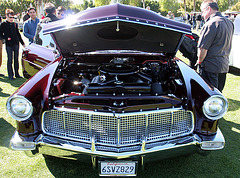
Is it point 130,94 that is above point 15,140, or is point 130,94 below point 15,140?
above

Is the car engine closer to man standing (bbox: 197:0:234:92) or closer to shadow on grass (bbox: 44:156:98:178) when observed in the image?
man standing (bbox: 197:0:234:92)

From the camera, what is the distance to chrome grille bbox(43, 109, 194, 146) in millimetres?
2209

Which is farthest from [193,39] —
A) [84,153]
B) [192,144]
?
[84,153]

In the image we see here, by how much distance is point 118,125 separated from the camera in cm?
216

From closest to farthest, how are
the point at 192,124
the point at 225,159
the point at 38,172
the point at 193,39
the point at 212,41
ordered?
1. the point at 192,124
2. the point at 38,172
3. the point at 225,159
4. the point at 212,41
5. the point at 193,39

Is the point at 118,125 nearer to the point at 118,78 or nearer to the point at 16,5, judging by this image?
the point at 118,78

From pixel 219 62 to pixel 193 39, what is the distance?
3.87 feet

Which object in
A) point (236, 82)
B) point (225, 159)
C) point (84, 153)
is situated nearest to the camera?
point (84, 153)

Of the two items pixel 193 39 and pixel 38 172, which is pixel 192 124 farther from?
pixel 193 39

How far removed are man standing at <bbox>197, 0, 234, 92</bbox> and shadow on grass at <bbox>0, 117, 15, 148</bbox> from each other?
10.5 feet

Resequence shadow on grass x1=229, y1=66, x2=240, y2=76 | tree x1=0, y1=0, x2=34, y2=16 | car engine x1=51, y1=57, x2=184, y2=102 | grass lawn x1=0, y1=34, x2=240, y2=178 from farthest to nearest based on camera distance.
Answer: tree x1=0, y1=0, x2=34, y2=16, shadow on grass x1=229, y1=66, x2=240, y2=76, grass lawn x1=0, y1=34, x2=240, y2=178, car engine x1=51, y1=57, x2=184, y2=102

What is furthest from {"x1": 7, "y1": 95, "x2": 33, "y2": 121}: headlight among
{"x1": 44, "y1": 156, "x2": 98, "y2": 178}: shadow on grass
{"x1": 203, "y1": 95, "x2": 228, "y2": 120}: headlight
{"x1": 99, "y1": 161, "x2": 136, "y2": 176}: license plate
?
{"x1": 203, "y1": 95, "x2": 228, "y2": 120}: headlight

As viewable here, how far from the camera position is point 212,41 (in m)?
3.54

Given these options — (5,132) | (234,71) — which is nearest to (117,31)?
(5,132)
